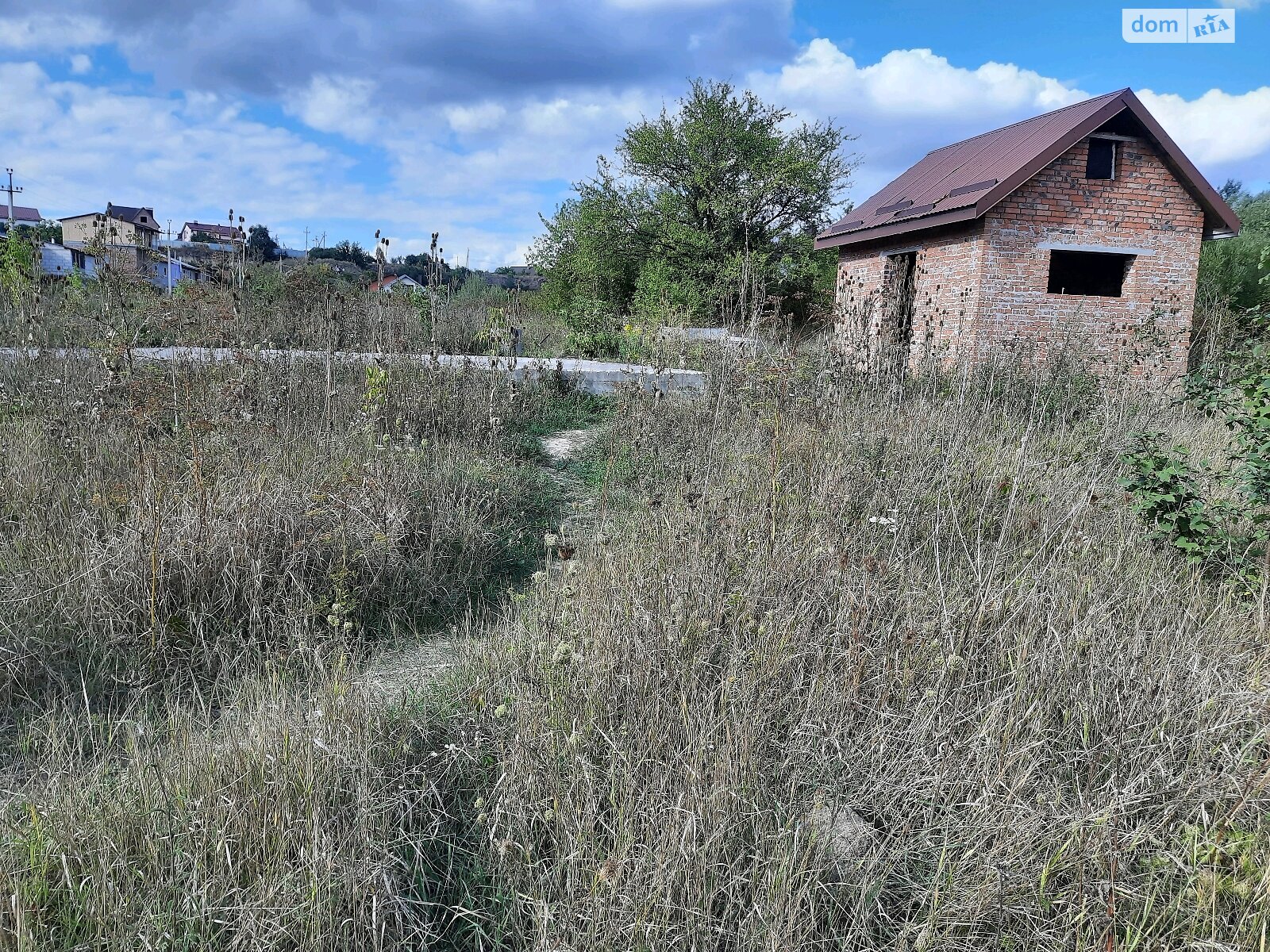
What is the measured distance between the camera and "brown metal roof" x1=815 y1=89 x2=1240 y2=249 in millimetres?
11625

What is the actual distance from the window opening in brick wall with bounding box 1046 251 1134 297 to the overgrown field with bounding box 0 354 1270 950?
1226 centimetres

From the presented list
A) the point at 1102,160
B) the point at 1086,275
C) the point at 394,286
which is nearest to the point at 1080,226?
the point at 1102,160

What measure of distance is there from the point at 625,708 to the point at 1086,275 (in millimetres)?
16638

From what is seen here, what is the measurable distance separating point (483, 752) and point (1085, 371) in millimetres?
7765

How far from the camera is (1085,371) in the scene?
309 inches

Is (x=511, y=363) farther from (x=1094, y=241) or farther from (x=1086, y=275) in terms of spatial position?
(x=1086, y=275)

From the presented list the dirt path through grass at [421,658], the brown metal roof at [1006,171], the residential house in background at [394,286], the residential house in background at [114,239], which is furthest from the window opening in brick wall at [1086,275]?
the residential house in background at [114,239]

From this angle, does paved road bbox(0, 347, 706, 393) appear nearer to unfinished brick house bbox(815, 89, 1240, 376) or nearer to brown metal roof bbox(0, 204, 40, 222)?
unfinished brick house bbox(815, 89, 1240, 376)

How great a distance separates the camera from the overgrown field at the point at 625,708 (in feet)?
5.91

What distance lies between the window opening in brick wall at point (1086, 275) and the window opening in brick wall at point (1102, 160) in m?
2.42

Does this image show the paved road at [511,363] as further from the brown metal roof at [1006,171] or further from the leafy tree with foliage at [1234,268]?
the leafy tree with foliage at [1234,268]

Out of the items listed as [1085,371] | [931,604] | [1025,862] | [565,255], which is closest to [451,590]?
[931,604]

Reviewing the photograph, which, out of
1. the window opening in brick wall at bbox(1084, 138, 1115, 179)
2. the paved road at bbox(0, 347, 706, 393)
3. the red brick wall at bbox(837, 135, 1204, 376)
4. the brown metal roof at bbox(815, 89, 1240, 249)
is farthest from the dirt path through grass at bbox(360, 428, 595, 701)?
the window opening in brick wall at bbox(1084, 138, 1115, 179)

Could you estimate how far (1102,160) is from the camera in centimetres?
1222
